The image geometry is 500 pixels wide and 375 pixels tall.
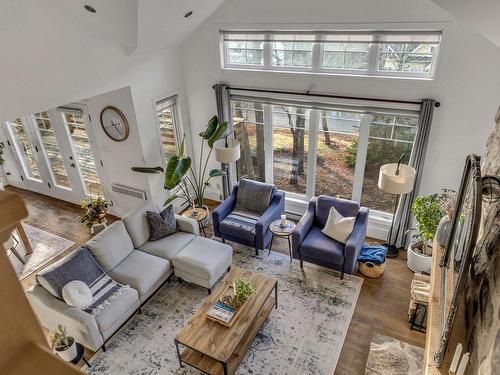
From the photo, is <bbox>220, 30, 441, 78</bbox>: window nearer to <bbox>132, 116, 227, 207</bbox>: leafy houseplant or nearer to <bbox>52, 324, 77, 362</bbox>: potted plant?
<bbox>132, 116, 227, 207</bbox>: leafy houseplant

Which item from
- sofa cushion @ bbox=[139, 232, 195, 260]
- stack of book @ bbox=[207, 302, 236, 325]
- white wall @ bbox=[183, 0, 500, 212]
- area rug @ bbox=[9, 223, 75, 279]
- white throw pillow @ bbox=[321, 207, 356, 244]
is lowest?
area rug @ bbox=[9, 223, 75, 279]

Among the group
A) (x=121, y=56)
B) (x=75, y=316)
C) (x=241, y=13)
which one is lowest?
(x=75, y=316)

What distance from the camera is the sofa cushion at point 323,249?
5113mm

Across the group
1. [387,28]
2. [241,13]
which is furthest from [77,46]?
[387,28]

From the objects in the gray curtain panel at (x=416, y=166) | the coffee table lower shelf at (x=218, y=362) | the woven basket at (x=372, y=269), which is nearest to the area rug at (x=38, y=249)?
the coffee table lower shelf at (x=218, y=362)

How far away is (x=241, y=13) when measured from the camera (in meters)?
5.59

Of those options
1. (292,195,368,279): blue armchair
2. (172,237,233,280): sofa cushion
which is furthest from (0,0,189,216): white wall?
(292,195,368,279): blue armchair

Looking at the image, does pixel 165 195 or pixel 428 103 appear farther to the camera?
pixel 165 195

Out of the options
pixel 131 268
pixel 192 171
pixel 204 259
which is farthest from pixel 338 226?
pixel 192 171

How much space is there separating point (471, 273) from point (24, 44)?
432 cm

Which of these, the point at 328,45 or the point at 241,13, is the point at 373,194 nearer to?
the point at 328,45

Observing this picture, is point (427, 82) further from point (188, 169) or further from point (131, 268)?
point (131, 268)

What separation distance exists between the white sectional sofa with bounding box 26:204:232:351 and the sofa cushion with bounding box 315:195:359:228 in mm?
1467

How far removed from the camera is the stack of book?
412 cm
